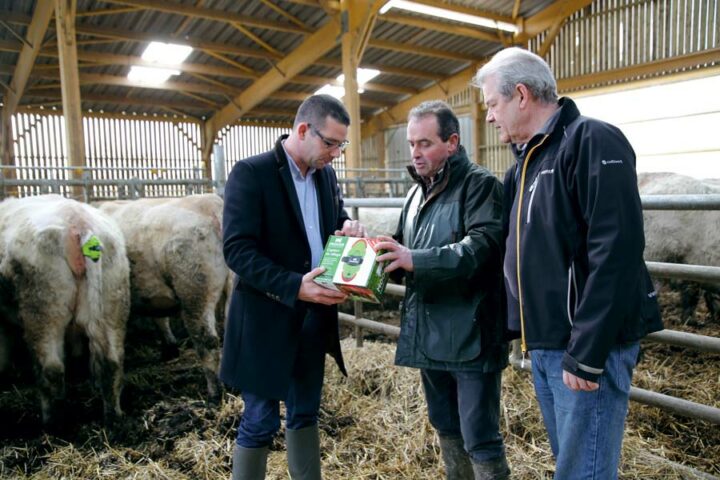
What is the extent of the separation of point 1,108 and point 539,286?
19.9 metres

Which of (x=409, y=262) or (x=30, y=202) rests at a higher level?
(x=30, y=202)

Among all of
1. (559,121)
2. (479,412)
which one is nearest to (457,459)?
(479,412)

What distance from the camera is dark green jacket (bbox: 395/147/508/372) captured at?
2.20 metres

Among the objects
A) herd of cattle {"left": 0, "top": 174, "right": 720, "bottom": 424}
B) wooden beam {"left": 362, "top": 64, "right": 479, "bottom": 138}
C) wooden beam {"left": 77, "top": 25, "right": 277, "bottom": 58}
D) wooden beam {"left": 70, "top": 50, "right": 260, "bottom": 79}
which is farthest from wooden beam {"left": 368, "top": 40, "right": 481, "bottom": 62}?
herd of cattle {"left": 0, "top": 174, "right": 720, "bottom": 424}

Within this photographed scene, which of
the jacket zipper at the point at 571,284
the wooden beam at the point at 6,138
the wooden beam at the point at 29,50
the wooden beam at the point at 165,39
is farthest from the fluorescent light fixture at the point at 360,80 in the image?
the jacket zipper at the point at 571,284

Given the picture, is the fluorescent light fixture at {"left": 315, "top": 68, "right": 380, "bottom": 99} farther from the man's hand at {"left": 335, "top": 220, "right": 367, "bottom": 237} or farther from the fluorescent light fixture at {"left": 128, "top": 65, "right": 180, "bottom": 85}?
the man's hand at {"left": 335, "top": 220, "right": 367, "bottom": 237}

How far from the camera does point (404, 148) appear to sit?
23.4m

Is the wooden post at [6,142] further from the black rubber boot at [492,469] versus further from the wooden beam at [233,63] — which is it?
the black rubber boot at [492,469]

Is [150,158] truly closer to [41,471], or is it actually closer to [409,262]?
[41,471]

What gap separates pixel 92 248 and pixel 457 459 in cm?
299

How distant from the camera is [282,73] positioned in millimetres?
16734

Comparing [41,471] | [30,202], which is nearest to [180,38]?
[30,202]

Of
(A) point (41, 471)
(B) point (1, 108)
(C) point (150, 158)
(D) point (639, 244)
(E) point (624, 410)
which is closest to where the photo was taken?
(D) point (639, 244)

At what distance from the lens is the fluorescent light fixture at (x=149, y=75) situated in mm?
17094
